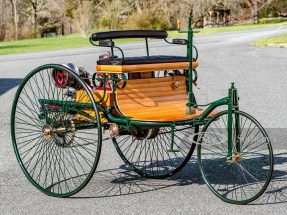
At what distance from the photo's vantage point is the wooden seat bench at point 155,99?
506 cm

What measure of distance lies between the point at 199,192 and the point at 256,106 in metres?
5.10

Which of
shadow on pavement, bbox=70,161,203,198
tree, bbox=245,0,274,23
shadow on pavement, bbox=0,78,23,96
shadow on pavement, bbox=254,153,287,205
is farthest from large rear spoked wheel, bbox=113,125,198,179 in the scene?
tree, bbox=245,0,274,23

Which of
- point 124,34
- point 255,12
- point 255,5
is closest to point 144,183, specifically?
point 124,34

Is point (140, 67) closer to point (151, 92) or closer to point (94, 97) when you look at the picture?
point (151, 92)

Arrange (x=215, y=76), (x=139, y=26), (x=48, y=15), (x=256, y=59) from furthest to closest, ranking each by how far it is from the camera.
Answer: (x=48, y=15)
(x=139, y=26)
(x=256, y=59)
(x=215, y=76)

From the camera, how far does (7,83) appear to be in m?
14.7

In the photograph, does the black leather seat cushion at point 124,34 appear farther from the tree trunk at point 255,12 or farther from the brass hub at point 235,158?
the tree trunk at point 255,12

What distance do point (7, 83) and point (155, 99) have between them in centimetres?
993

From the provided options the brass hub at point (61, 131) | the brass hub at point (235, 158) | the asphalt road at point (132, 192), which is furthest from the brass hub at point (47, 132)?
the brass hub at point (235, 158)

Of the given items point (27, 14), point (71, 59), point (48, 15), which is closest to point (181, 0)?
point (48, 15)

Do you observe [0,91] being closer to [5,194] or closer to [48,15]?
[5,194]

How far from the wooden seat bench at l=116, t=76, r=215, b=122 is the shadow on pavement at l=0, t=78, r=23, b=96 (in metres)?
7.98

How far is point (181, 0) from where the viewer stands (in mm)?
58281

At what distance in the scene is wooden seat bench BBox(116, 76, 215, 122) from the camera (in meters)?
5.06
